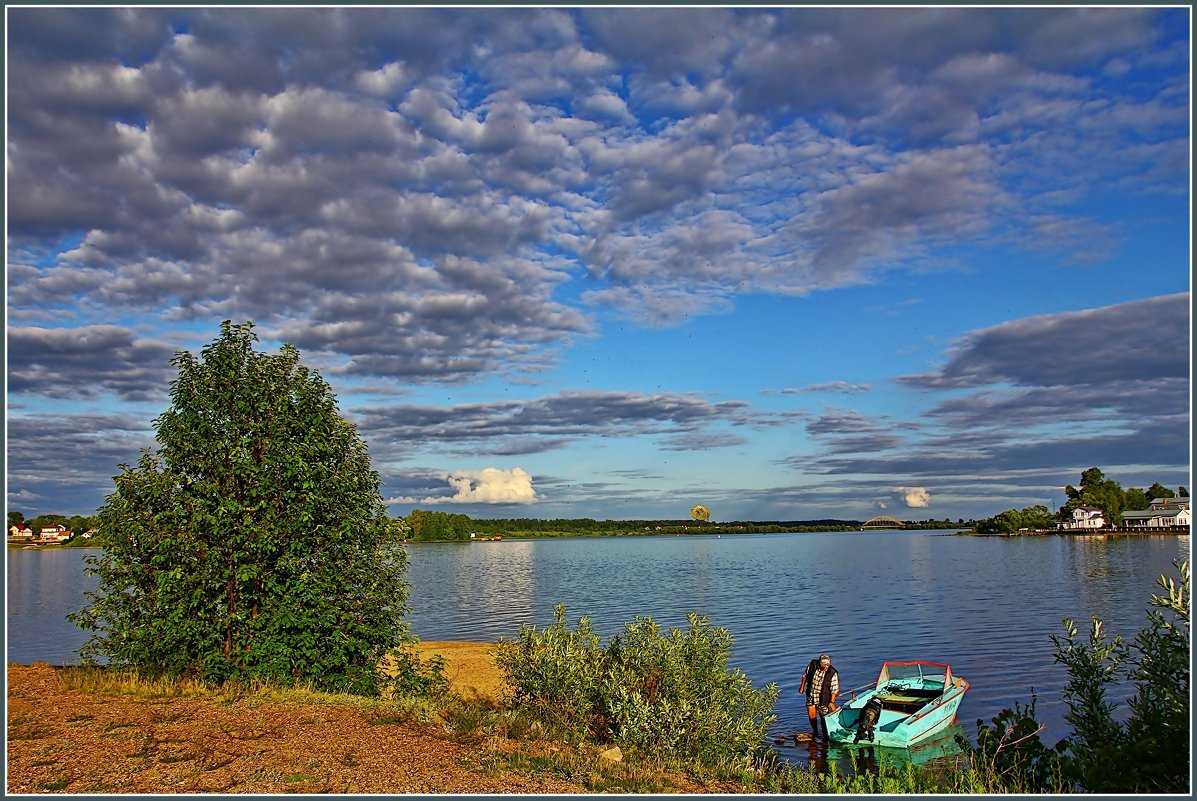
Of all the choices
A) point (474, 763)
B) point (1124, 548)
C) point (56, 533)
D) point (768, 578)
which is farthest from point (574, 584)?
point (56, 533)

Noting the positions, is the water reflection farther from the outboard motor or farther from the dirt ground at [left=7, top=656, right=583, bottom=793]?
the dirt ground at [left=7, top=656, right=583, bottom=793]

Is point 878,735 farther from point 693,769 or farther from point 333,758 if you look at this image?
point 333,758

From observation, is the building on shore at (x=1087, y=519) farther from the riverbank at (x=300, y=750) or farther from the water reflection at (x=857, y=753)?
the riverbank at (x=300, y=750)

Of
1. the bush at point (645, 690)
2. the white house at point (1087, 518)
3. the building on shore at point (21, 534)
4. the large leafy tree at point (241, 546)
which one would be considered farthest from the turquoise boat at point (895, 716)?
the white house at point (1087, 518)

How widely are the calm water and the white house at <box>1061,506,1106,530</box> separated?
269 feet

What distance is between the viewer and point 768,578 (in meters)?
83.2

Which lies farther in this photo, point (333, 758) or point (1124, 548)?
point (1124, 548)

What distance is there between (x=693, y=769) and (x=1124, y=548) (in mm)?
127943

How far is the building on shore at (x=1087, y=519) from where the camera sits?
573 feet

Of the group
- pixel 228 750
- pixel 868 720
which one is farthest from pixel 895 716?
pixel 228 750

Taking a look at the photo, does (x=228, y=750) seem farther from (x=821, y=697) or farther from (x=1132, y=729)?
(x=821, y=697)

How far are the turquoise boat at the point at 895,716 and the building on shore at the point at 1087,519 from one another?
179m

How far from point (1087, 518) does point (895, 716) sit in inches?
7209

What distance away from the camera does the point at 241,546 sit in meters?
17.3
